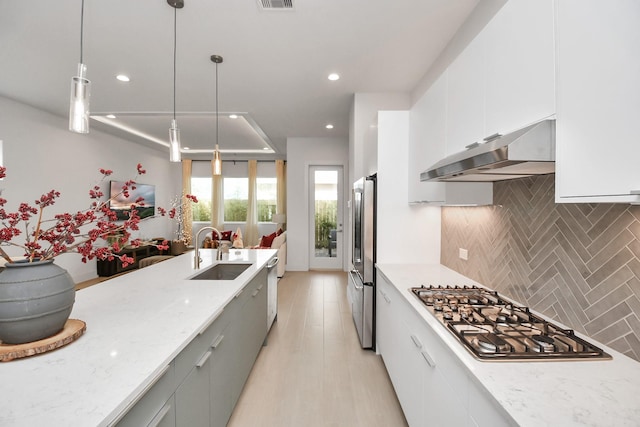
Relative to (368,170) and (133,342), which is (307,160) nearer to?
(368,170)

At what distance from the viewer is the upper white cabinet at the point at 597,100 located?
74 cm

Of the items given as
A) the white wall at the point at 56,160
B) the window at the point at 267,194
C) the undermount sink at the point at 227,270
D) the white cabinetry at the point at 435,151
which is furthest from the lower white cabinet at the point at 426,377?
the window at the point at 267,194

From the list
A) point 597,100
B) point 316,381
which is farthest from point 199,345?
point 597,100

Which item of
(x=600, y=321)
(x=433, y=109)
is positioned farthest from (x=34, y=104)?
(x=600, y=321)

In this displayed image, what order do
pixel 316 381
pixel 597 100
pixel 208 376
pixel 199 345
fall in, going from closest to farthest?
pixel 597 100
pixel 199 345
pixel 208 376
pixel 316 381

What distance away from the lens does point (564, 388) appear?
84 centimetres

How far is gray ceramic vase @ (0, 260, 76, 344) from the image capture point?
3.01 feet

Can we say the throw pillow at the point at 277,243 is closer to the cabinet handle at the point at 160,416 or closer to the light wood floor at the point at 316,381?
the light wood floor at the point at 316,381

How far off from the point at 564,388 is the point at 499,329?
1.26ft

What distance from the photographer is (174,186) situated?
8.39 m

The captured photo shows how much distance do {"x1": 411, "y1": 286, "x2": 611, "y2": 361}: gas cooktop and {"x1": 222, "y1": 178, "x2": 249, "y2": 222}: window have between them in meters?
Result: 7.27

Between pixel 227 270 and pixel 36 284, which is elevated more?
pixel 36 284

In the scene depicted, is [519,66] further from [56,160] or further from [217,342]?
[56,160]

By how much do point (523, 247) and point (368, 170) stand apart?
70.3 inches
